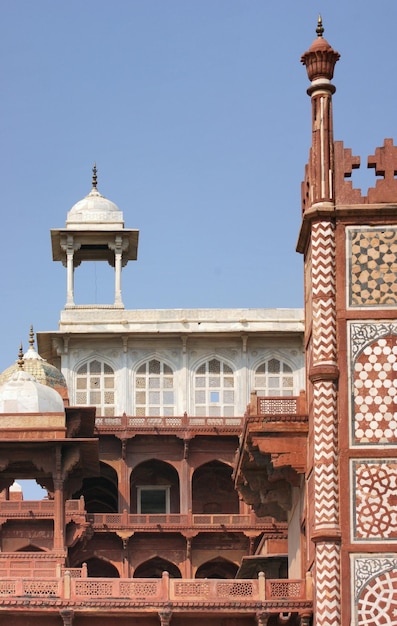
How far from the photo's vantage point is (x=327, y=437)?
120 ft

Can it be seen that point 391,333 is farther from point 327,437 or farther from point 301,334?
point 301,334

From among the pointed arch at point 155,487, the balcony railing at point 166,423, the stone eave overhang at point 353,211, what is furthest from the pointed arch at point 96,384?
the stone eave overhang at point 353,211

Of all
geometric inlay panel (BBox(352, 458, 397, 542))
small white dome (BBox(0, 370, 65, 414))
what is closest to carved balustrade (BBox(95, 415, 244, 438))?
small white dome (BBox(0, 370, 65, 414))

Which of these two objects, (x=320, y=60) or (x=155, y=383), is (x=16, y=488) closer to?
(x=155, y=383)

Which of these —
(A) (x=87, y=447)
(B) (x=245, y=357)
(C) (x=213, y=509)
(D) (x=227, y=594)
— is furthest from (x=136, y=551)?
(D) (x=227, y=594)

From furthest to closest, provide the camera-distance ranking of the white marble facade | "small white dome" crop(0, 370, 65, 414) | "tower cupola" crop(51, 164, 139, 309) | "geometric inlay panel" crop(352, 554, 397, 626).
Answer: "tower cupola" crop(51, 164, 139, 309) → the white marble facade → "small white dome" crop(0, 370, 65, 414) → "geometric inlay panel" crop(352, 554, 397, 626)

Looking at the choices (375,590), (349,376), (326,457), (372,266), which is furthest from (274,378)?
(375,590)

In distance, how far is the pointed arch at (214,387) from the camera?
210 feet

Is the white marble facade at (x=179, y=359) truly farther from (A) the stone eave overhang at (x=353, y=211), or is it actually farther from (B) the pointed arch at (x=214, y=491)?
(A) the stone eave overhang at (x=353, y=211)

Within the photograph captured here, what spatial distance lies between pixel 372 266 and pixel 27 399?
15.7 meters

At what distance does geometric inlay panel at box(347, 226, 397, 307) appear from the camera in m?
37.2

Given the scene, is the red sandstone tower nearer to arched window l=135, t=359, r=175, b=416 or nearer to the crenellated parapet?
the crenellated parapet

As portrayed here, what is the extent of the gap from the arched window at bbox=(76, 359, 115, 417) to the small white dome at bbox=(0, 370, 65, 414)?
12757 millimetres

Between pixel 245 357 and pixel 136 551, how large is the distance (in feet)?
24.9
